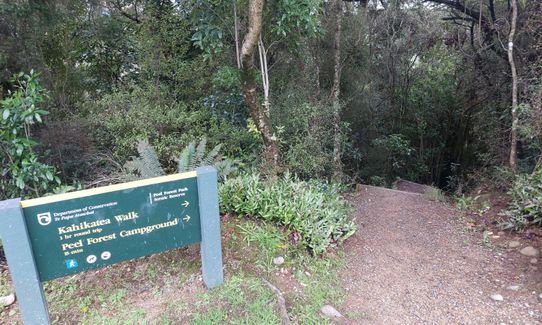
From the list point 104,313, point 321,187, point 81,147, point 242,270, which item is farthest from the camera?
point 81,147

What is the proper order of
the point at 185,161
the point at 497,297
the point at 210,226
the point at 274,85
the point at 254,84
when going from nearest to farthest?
the point at 210,226
the point at 497,297
the point at 185,161
the point at 254,84
the point at 274,85

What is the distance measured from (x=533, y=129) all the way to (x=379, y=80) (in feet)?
18.5

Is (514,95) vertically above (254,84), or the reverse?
(254,84)

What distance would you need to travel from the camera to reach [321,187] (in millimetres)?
5086

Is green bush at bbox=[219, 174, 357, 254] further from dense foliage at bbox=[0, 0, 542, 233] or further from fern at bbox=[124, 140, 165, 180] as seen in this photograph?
dense foliage at bbox=[0, 0, 542, 233]

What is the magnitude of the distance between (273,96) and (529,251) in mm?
4588

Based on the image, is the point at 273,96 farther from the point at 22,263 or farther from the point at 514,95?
the point at 22,263

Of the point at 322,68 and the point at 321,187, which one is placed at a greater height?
the point at 322,68

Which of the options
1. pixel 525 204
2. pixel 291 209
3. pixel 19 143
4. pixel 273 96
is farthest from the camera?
pixel 273 96

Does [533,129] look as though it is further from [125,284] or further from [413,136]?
[413,136]

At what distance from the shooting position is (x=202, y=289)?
2885mm

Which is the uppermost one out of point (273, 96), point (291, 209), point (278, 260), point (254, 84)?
point (254, 84)

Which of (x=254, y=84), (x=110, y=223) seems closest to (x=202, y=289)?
(x=110, y=223)

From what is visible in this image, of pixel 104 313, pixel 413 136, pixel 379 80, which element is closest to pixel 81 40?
pixel 104 313
